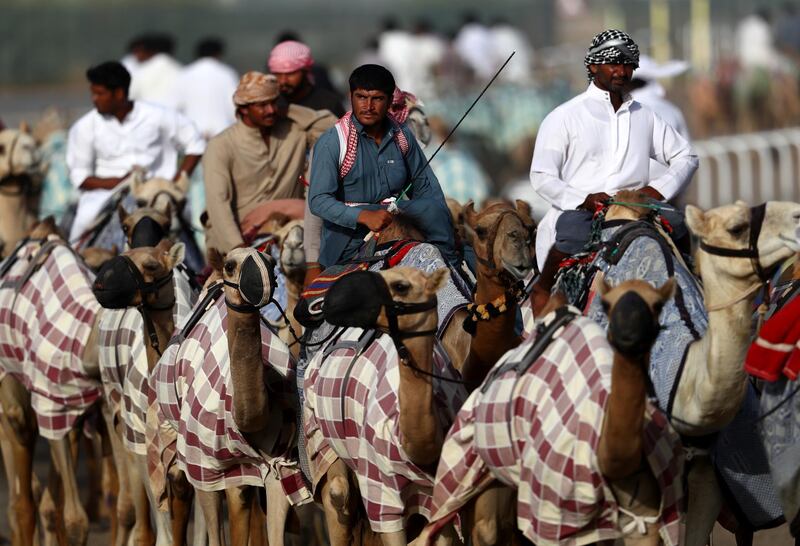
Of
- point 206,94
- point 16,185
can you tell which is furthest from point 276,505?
point 206,94

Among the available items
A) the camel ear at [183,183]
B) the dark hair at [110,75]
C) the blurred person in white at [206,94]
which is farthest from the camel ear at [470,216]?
the blurred person in white at [206,94]

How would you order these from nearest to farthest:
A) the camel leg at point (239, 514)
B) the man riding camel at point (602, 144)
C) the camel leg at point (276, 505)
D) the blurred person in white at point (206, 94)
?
the camel leg at point (276, 505)
the camel leg at point (239, 514)
the man riding camel at point (602, 144)
the blurred person in white at point (206, 94)

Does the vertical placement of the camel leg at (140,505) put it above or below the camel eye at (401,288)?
below

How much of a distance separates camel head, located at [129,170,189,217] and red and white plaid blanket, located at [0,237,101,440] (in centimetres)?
90

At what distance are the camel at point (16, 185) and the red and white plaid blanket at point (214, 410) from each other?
15.7ft

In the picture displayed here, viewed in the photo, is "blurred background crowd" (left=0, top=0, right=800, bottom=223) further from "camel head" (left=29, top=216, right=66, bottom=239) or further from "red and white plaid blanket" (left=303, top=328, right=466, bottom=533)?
"red and white plaid blanket" (left=303, top=328, right=466, bottom=533)

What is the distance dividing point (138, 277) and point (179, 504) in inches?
49.2

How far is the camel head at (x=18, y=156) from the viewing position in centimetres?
1407

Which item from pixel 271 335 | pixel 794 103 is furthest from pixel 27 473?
pixel 794 103

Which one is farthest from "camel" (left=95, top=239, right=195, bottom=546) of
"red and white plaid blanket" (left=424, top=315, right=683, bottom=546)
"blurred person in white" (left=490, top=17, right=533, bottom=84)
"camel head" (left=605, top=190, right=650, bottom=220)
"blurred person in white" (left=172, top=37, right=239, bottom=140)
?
"blurred person in white" (left=490, top=17, right=533, bottom=84)

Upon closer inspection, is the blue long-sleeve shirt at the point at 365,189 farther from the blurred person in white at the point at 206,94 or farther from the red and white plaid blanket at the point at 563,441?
the blurred person in white at the point at 206,94

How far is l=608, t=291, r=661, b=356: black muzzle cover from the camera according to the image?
680 centimetres

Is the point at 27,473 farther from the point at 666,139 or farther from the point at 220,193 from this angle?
the point at 666,139

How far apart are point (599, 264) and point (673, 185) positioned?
1.10 m
